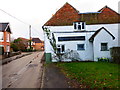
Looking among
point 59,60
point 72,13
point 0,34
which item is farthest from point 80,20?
point 0,34

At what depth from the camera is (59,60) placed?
63.3ft

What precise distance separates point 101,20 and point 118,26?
2.43 m

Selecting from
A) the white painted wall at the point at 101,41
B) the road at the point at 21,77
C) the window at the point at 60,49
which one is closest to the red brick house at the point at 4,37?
the window at the point at 60,49

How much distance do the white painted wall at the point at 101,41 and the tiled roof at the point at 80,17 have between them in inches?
98.8

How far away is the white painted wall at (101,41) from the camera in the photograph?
17797 mm

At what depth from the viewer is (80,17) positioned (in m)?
20.6

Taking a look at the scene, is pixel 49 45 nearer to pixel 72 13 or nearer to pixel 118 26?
pixel 72 13

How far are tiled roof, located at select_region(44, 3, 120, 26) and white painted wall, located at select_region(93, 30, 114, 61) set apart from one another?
8.23 feet

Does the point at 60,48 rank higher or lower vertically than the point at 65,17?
lower

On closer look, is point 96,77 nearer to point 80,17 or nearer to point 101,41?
point 101,41

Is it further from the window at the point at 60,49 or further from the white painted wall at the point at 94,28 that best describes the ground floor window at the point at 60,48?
the white painted wall at the point at 94,28

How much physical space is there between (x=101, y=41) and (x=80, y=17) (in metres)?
5.02

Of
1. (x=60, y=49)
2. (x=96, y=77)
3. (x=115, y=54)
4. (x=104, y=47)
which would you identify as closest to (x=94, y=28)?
(x=104, y=47)

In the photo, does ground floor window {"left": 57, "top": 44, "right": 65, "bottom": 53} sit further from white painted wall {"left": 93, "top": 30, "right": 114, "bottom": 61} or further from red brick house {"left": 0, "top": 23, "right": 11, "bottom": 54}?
red brick house {"left": 0, "top": 23, "right": 11, "bottom": 54}
